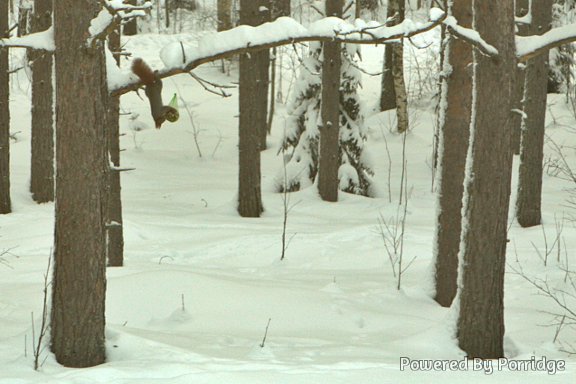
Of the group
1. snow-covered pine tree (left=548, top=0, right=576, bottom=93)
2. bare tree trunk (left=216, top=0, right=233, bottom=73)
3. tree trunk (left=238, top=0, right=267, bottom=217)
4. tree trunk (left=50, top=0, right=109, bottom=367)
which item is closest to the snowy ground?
tree trunk (left=50, top=0, right=109, bottom=367)

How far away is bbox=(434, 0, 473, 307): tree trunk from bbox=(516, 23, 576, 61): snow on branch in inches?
63.9

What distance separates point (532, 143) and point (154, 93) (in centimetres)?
A: 897

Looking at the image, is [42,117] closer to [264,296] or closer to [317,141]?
[317,141]

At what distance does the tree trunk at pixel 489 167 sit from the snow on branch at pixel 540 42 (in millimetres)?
127

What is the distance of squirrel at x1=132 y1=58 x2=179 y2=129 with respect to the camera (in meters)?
5.12

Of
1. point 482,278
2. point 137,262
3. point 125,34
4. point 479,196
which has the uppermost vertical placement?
point 125,34

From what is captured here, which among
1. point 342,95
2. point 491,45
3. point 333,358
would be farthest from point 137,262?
point 342,95

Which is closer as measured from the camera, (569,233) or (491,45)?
(491,45)

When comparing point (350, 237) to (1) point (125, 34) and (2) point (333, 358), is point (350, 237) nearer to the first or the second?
(2) point (333, 358)

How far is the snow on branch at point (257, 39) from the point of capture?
550cm

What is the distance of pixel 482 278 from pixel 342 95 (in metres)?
10.6

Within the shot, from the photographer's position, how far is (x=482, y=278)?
6090mm

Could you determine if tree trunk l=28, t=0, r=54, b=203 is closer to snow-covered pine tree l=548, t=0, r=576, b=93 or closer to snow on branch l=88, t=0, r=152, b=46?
snow on branch l=88, t=0, r=152, b=46

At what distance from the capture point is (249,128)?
1345 cm
